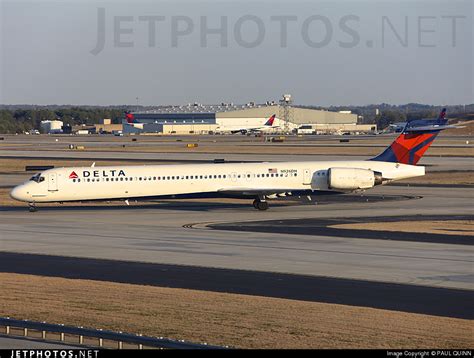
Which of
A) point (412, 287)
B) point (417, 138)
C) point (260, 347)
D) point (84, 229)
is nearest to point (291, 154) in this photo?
point (417, 138)

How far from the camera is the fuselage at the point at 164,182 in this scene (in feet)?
172

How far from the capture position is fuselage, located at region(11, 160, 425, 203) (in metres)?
52.5

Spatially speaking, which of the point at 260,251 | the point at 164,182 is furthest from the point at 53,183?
the point at 260,251

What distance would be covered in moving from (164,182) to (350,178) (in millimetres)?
10550

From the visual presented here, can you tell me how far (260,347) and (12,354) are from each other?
5.18 metres

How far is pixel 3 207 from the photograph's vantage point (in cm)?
5650

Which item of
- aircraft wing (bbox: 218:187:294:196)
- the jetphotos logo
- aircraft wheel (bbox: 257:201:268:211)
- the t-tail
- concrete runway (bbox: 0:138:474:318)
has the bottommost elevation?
concrete runway (bbox: 0:138:474:318)

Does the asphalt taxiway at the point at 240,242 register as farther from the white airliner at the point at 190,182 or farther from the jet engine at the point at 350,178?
the jet engine at the point at 350,178

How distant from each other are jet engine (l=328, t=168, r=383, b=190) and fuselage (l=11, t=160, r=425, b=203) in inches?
22.8

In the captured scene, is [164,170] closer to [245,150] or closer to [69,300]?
[69,300]

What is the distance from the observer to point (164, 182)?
173 ft

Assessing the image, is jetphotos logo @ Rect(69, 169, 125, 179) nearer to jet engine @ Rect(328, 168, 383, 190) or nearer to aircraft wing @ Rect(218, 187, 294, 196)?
aircraft wing @ Rect(218, 187, 294, 196)

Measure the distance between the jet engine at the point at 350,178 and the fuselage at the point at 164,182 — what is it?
579 mm

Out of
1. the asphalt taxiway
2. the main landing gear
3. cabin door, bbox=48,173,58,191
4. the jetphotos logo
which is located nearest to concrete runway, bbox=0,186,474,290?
the asphalt taxiway
